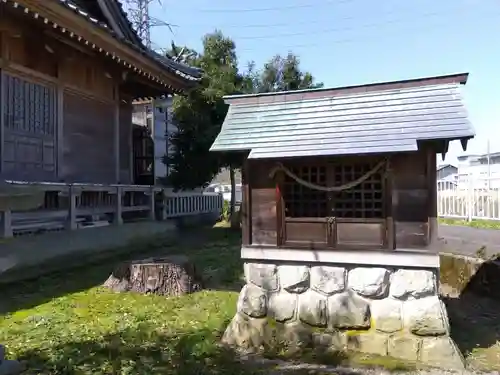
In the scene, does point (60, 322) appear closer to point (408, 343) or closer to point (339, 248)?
point (339, 248)

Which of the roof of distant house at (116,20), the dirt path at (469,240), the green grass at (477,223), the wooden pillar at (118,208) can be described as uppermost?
the roof of distant house at (116,20)

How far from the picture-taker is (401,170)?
4.64 m

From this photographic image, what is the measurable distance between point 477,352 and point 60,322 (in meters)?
4.87

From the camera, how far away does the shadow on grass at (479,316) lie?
4898mm

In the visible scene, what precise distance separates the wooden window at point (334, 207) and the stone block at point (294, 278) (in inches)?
11.0

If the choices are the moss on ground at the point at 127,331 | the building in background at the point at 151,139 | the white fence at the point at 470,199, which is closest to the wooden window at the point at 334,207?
the moss on ground at the point at 127,331

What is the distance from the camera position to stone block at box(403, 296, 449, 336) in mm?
4445

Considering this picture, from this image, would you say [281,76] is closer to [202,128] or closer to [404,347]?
[202,128]

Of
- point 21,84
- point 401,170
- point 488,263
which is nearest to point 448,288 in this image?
point 488,263

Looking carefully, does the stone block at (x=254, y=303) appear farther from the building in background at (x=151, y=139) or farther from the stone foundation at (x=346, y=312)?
the building in background at (x=151, y=139)

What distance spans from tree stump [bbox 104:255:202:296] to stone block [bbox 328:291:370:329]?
295 centimetres

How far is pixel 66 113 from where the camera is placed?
9977 millimetres

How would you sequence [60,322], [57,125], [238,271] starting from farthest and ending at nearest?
[57,125], [238,271], [60,322]

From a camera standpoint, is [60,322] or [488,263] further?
[488,263]
